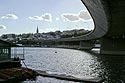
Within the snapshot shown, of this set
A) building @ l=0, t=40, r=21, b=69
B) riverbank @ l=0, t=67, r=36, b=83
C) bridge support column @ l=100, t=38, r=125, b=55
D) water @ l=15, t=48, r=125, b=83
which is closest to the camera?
riverbank @ l=0, t=67, r=36, b=83

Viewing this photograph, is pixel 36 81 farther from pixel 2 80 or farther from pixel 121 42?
pixel 121 42

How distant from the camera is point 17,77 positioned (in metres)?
42.3

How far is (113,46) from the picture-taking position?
124 metres

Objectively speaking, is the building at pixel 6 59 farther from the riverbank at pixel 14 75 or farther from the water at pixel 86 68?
the water at pixel 86 68

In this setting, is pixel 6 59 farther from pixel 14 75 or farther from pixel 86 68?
pixel 86 68

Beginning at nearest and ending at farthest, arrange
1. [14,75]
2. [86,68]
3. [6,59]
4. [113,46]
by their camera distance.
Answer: [14,75], [6,59], [86,68], [113,46]

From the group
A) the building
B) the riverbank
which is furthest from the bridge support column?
the riverbank

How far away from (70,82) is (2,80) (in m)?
10.3

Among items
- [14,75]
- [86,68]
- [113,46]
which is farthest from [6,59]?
[113,46]

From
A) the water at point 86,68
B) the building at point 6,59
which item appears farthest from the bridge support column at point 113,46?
the building at point 6,59

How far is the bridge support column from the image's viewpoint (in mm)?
122062

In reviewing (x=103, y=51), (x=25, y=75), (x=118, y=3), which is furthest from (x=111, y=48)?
(x=25, y=75)

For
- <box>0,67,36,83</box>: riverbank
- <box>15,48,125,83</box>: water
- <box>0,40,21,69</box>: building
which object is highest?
<box>0,40,21,69</box>: building

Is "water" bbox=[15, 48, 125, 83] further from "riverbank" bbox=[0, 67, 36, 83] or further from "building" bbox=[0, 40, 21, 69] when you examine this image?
"building" bbox=[0, 40, 21, 69]
